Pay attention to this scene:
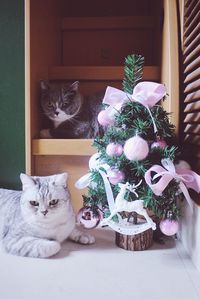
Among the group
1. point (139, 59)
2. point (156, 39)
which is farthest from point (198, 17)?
point (156, 39)

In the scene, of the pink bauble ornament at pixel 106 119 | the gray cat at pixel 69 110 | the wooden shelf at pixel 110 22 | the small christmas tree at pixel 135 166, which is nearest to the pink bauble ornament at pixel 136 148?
the small christmas tree at pixel 135 166

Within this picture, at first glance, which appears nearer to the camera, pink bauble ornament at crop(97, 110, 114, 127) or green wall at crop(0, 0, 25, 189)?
pink bauble ornament at crop(97, 110, 114, 127)

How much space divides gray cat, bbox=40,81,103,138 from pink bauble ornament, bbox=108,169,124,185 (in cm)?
36

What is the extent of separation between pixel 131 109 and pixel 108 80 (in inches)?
19.0

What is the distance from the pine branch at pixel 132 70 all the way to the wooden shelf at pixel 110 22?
611 millimetres

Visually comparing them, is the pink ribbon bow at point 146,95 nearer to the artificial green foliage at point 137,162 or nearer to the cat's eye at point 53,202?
the artificial green foliage at point 137,162

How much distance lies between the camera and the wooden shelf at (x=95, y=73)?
1148 millimetres

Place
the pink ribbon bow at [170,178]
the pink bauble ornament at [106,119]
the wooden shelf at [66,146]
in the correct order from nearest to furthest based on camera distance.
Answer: the pink ribbon bow at [170,178], the pink bauble ornament at [106,119], the wooden shelf at [66,146]

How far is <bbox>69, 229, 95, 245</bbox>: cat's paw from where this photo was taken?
89cm

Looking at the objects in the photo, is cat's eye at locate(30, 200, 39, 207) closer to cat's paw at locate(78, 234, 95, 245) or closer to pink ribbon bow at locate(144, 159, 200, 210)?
cat's paw at locate(78, 234, 95, 245)

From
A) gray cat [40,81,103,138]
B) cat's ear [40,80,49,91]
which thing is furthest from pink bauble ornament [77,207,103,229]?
cat's ear [40,80,49,91]

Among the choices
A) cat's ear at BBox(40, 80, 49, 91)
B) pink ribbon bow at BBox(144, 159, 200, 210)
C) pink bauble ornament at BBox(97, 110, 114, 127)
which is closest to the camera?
pink ribbon bow at BBox(144, 159, 200, 210)

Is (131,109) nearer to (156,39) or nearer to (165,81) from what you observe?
Answer: (165,81)

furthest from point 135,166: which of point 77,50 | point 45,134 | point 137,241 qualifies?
point 77,50
